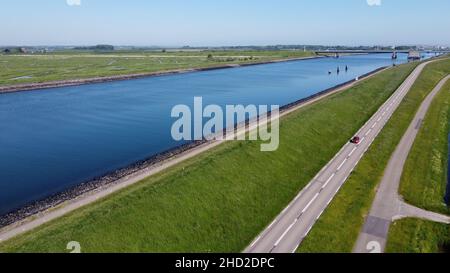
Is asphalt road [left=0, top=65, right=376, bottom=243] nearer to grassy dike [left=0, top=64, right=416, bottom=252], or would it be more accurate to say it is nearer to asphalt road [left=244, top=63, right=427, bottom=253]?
grassy dike [left=0, top=64, right=416, bottom=252]

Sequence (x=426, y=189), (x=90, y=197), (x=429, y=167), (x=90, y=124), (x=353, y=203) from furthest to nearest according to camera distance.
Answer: (x=90, y=124), (x=429, y=167), (x=426, y=189), (x=353, y=203), (x=90, y=197)

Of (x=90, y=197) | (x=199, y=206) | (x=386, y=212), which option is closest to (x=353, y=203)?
(x=386, y=212)

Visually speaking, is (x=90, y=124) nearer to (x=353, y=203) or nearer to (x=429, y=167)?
(x=353, y=203)

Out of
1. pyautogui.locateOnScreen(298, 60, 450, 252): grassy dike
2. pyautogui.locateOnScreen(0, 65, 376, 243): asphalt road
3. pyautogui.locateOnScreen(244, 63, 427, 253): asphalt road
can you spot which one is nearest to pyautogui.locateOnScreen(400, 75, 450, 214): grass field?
pyautogui.locateOnScreen(298, 60, 450, 252): grassy dike

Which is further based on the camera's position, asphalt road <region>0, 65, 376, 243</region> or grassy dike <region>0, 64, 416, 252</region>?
asphalt road <region>0, 65, 376, 243</region>

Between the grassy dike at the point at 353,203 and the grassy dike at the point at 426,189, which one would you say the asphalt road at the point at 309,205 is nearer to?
the grassy dike at the point at 353,203

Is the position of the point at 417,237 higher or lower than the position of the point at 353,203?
lower

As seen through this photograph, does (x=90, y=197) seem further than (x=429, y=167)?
No
